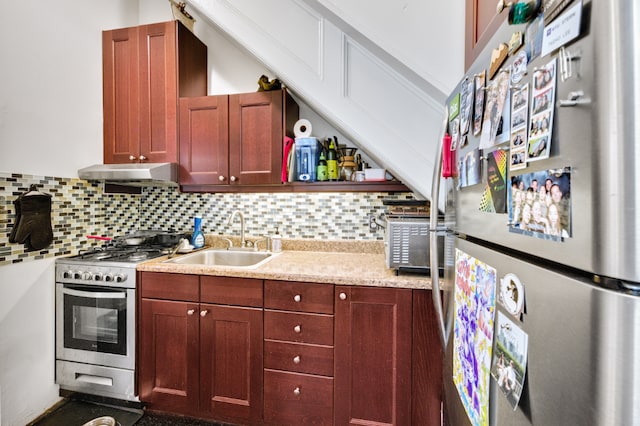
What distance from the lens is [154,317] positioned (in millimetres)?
1843

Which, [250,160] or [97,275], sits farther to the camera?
[250,160]

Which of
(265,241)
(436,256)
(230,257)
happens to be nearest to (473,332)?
(436,256)

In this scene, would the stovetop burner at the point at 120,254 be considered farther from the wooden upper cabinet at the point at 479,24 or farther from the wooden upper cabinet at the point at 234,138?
the wooden upper cabinet at the point at 479,24

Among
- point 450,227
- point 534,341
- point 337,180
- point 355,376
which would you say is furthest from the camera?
point 337,180

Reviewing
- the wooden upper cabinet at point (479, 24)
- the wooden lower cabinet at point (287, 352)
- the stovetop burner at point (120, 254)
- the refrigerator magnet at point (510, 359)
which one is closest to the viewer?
the refrigerator magnet at point (510, 359)

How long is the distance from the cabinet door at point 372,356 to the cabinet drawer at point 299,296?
66 mm

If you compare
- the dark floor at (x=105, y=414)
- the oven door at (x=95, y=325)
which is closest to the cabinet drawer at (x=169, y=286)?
the oven door at (x=95, y=325)

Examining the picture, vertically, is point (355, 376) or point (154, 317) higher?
point (154, 317)

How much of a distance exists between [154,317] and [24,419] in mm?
918

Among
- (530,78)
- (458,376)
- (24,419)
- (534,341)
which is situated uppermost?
(530,78)

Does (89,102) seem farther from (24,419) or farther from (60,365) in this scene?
(24,419)

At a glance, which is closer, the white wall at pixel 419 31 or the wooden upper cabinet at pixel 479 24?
the wooden upper cabinet at pixel 479 24

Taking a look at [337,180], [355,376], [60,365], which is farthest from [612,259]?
[60,365]

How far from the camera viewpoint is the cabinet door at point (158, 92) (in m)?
2.11
